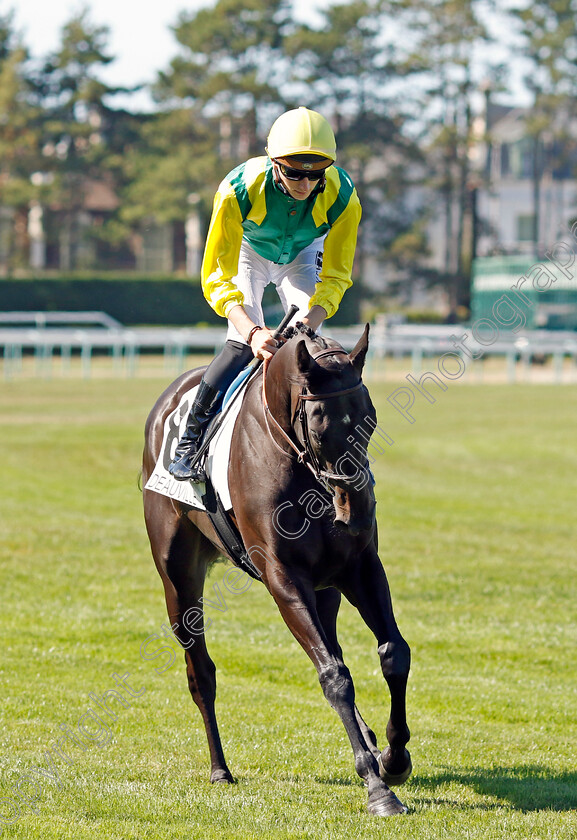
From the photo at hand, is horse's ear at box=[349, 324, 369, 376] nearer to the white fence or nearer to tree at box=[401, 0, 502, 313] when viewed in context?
the white fence

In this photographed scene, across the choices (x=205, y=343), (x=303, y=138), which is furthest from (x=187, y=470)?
(x=205, y=343)

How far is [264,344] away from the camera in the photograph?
471cm

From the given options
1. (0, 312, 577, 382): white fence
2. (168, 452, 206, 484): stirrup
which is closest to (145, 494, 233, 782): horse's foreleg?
(168, 452, 206, 484): stirrup

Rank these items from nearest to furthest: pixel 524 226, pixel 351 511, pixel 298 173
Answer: pixel 351 511 → pixel 298 173 → pixel 524 226

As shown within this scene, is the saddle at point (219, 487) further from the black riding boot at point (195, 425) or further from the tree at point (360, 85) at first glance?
the tree at point (360, 85)

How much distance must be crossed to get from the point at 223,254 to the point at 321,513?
4.69 ft

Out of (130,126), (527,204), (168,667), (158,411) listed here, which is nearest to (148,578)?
(168,667)

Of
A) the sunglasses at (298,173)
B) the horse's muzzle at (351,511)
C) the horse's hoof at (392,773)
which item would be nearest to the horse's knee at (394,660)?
the horse's hoof at (392,773)

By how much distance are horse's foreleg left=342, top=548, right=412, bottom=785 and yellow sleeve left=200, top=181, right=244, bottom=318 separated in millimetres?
1346

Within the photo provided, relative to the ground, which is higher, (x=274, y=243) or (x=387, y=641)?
(x=274, y=243)

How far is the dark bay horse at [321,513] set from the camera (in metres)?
4.14

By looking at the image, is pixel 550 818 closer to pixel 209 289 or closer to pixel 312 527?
pixel 312 527

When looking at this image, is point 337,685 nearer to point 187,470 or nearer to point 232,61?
point 187,470

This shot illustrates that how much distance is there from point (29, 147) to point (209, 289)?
151 feet
